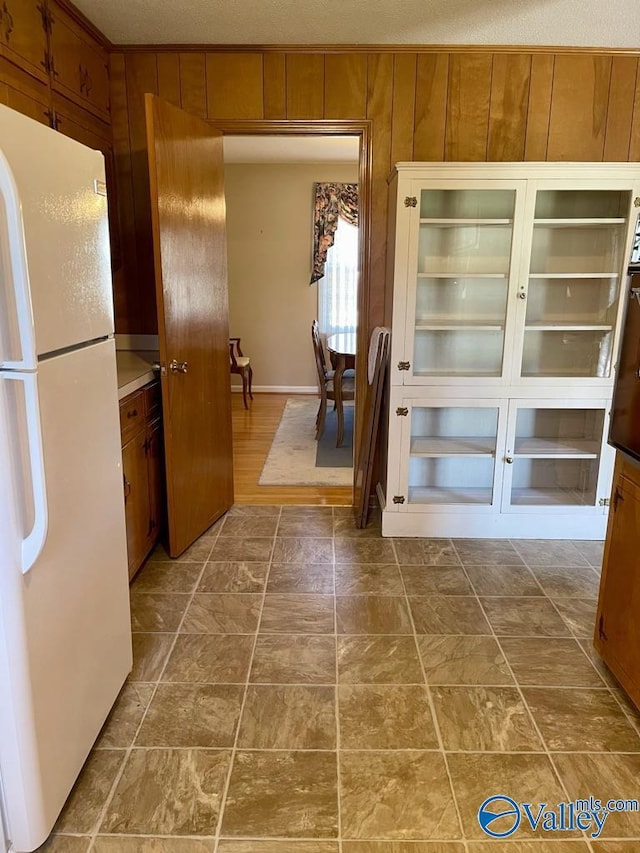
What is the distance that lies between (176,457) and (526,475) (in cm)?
196

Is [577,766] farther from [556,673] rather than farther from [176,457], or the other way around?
[176,457]

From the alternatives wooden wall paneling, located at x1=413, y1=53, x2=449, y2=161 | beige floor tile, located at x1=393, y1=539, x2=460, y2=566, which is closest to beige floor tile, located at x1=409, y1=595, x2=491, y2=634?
beige floor tile, located at x1=393, y1=539, x2=460, y2=566

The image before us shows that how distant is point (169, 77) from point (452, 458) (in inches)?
100

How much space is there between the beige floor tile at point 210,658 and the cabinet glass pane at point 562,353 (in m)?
2.03

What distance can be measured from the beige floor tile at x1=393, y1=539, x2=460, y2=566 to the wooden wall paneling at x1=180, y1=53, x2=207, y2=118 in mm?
2518

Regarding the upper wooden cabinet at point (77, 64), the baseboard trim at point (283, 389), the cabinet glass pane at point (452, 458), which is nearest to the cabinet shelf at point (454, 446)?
the cabinet glass pane at point (452, 458)

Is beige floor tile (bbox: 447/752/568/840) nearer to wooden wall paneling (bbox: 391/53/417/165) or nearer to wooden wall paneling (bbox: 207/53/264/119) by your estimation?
wooden wall paneling (bbox: 391/53/417/165)

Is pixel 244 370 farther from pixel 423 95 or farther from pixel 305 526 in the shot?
pixel 423 95

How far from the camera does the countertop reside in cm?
250

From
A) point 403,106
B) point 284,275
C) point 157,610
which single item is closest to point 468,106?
point 403,106

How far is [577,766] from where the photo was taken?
5.56 ft

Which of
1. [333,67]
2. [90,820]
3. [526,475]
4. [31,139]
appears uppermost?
[333,67]

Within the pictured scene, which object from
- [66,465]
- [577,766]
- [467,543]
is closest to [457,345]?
[467,543]

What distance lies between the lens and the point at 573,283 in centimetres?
313
